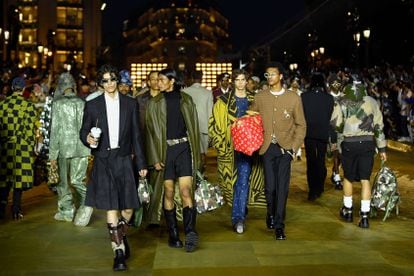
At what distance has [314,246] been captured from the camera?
24.9 ft

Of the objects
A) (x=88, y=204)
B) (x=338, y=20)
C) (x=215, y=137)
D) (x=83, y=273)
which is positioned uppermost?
(x=338, y=20)

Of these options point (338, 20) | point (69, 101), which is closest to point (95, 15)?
point (338, 20)

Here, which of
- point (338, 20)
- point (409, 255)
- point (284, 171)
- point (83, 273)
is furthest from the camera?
point (338, 20)

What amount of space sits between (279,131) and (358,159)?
→ 1481 mm

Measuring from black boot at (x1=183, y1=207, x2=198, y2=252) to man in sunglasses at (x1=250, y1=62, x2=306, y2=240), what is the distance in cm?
107

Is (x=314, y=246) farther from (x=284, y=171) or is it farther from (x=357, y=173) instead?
(x=357, y=173)

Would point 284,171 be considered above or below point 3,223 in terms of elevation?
above

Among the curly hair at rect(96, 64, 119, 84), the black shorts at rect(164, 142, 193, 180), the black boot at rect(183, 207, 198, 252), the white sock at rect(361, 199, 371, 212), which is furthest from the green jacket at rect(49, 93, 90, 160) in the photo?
the white sock at rect(361, 199, 371, 212)

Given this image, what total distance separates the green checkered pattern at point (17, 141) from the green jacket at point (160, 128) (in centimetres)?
251

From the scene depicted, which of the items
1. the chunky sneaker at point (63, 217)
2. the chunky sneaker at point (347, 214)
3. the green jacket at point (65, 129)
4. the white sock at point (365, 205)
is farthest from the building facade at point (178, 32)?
the white sock at point (365, 205)

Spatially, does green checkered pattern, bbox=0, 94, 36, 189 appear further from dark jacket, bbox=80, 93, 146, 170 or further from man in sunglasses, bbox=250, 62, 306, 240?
man in sunglasses, bbox=250, 62, 306, 240

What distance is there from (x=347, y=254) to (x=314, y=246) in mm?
480

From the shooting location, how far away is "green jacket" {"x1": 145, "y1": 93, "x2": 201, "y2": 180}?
746 cm

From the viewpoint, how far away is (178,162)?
294 inches
